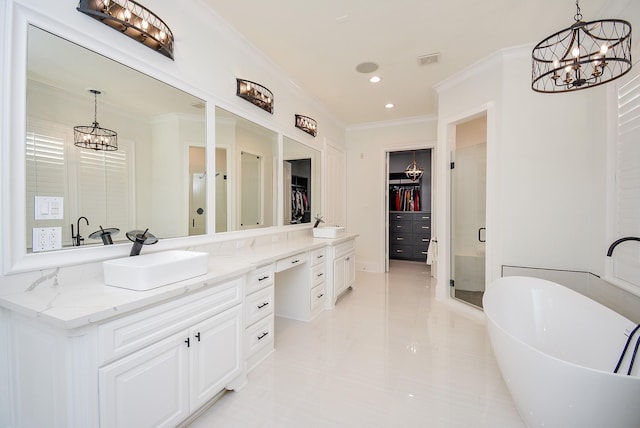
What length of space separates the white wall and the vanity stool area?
3861mm

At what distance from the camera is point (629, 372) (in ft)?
5.35

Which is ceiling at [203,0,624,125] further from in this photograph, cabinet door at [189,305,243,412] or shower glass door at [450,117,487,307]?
cabinet door at [189,305,243,412]

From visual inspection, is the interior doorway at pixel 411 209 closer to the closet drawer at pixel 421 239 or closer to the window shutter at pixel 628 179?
the closet drawer at pixel 421 239

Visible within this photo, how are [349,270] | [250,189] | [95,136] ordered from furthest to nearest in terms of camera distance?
1. [349,270]
2. [250,189]
3. [95,136]

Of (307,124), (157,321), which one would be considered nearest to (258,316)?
(157,321)

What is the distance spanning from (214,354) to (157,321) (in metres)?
0.50

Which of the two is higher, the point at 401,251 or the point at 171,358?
the point at 171,358

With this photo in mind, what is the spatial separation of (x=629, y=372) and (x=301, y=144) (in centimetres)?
366

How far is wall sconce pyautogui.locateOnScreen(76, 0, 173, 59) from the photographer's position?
1597mm

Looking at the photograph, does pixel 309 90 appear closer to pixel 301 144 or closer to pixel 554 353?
pixel 301 144

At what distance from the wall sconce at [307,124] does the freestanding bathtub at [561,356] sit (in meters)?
2.91

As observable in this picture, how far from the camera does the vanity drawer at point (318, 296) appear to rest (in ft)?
10.9

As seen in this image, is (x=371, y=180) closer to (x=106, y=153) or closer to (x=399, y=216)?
(x=399, y=216)

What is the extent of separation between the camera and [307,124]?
403 cm
